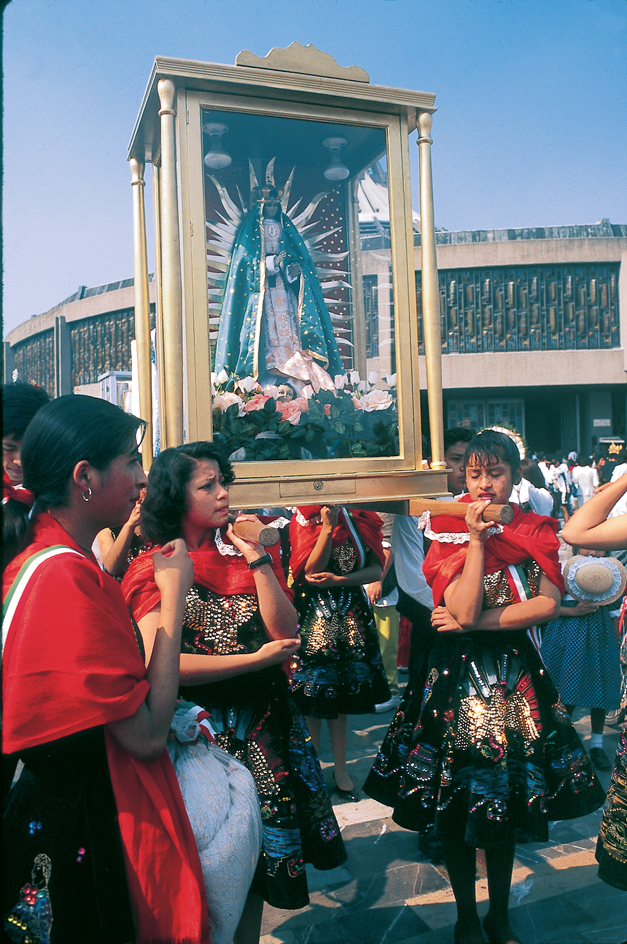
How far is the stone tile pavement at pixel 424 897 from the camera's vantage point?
2.41 metres

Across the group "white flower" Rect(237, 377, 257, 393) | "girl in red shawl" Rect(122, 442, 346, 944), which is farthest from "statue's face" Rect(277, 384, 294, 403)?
"girl in red shawl" Rect(122, 442, 346, 944)

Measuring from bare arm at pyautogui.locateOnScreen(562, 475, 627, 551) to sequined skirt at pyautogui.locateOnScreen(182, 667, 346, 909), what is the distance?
1051 millimetres

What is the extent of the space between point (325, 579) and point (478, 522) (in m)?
1.45

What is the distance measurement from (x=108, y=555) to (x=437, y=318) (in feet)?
5.89

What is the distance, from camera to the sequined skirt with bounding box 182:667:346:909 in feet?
6.52

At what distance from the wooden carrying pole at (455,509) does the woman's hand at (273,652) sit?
0.77 meters

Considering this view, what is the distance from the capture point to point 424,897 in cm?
264

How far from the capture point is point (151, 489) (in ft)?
6.73

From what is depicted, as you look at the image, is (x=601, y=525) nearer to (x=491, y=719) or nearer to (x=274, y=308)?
(x=491, y=719)

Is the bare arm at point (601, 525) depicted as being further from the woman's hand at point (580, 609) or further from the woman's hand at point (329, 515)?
the woman's hand at point (580, 609)

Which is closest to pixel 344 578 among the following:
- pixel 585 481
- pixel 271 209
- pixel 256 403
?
pixel 256 403

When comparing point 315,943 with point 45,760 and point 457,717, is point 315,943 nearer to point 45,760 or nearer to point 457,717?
point 457,717

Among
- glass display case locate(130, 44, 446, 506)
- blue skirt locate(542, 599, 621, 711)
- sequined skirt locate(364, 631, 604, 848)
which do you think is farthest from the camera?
blue skirt locate(542, 599, 621, 711)

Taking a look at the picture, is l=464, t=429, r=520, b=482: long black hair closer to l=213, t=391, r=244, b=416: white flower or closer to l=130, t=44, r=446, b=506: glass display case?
l=130, t=44, r=446, b=506: glass display case
